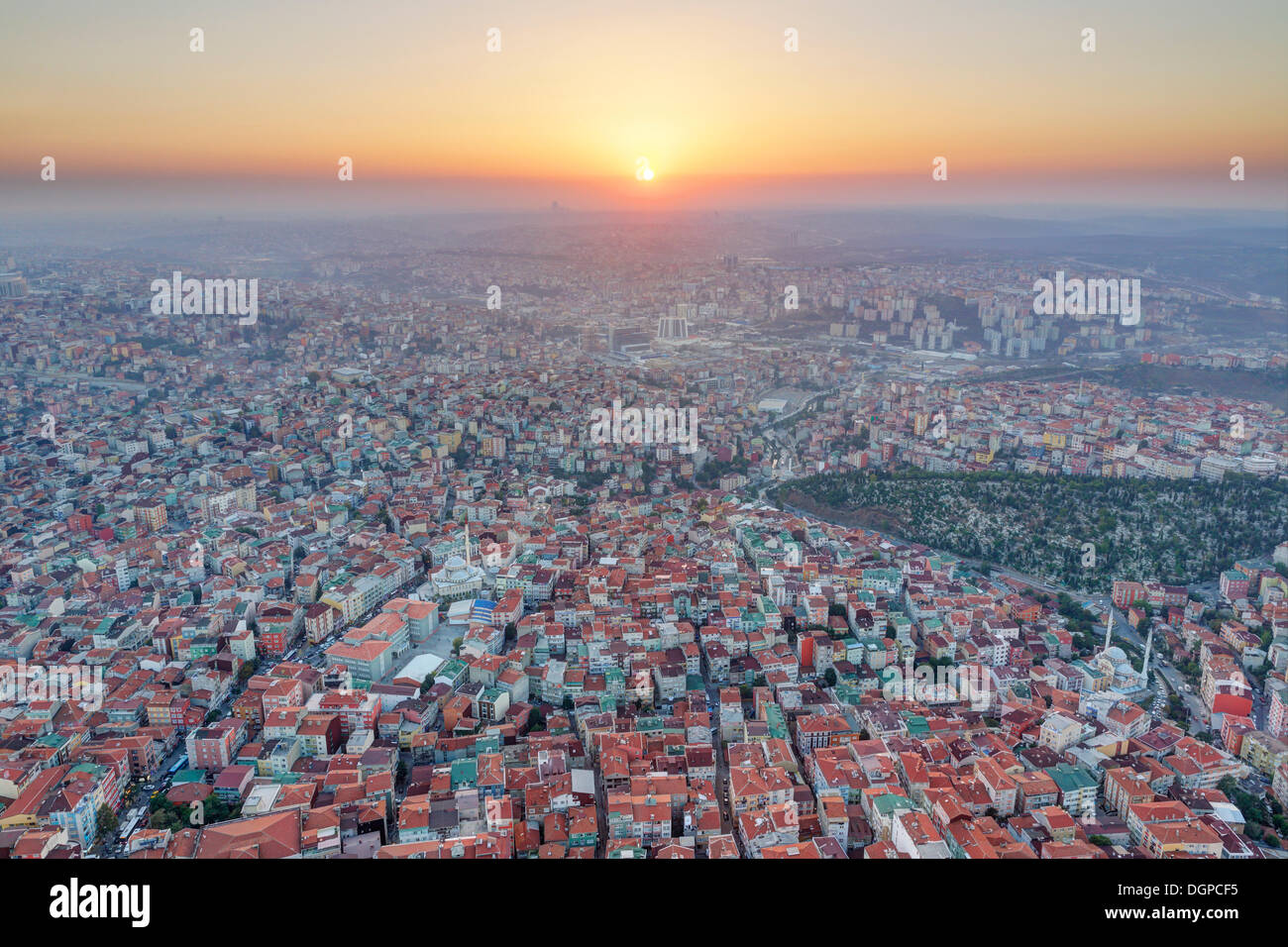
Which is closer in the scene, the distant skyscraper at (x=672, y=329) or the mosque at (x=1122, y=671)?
the mosque at (x=1122, y=671)

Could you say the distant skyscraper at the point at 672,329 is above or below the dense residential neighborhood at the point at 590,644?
above

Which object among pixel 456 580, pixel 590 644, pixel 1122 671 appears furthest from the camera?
pixel 456 580

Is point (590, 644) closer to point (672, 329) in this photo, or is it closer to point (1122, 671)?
point (1122, 671)

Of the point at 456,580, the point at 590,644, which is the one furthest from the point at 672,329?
the point at 590,644

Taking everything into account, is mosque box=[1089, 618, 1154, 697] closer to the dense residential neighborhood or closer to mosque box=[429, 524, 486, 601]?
the dense residential neighborhood

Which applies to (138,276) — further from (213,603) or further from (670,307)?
(213,603)

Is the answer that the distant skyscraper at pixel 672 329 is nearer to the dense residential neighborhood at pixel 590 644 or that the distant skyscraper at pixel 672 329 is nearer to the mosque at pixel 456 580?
the dense residential neighborhood at pixel 590 644

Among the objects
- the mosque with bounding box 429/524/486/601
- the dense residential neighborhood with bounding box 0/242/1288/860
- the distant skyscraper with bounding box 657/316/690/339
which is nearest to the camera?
the dense residential neighborhood with bounding box 0/242/1288/860

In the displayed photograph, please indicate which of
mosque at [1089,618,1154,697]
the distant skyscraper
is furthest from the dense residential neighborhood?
the distant skyscraper

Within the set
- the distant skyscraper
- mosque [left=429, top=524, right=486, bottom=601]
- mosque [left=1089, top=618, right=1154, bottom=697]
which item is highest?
the distant skyscraper

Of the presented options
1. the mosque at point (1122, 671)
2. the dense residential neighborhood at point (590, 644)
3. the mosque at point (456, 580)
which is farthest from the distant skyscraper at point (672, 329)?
the mosque at point (1122, 671)
